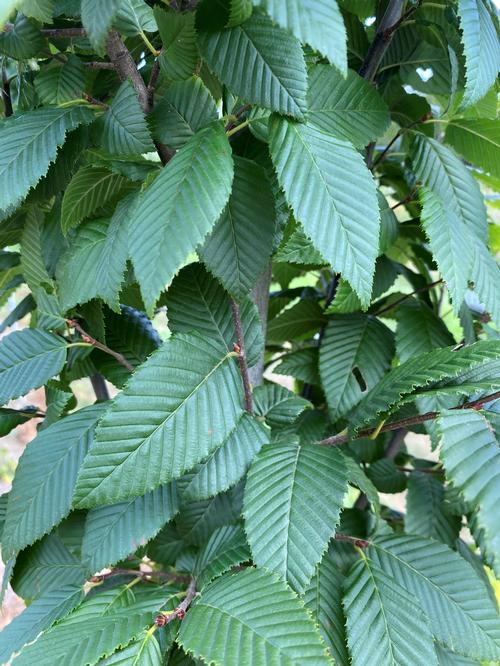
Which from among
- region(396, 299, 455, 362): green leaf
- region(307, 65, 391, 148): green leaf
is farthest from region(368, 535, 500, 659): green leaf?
region(307, 65, 391, 148): green leaf

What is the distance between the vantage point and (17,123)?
1.90 feet

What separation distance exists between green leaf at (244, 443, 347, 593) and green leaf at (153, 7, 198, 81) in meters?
0.37

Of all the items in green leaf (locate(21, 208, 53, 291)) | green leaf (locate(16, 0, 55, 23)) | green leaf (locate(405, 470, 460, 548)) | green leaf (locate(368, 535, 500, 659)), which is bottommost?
green leaf (locate(405, 470, 460, 548))

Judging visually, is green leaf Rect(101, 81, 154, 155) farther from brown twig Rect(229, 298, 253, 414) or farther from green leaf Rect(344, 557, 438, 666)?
green leaf Rect(344, 557, 438, 666)

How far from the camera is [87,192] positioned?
624mm

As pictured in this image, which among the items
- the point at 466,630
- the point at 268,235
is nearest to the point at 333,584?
the point at 466,630

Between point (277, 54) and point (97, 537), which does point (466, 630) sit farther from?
point (277, 54)

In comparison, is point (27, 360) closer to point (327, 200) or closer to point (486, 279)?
point (327, 200)

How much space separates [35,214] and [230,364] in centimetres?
33

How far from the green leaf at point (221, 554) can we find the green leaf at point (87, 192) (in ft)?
1.23

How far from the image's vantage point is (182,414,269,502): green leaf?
602 mm

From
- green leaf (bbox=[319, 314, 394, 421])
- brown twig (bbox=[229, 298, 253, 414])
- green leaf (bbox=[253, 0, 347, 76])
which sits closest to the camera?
green leaf (bbox=[253, 0, 347, 76])

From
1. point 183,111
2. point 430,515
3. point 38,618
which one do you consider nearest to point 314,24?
point 183,111

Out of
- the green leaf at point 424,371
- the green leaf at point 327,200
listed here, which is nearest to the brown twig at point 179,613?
the green leaf at point 424,371
